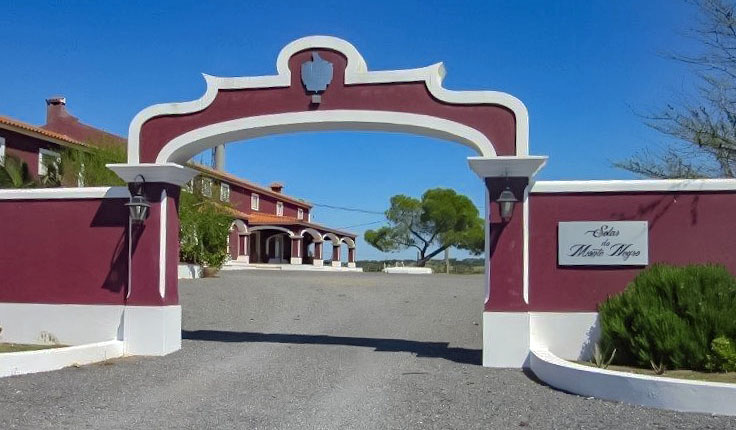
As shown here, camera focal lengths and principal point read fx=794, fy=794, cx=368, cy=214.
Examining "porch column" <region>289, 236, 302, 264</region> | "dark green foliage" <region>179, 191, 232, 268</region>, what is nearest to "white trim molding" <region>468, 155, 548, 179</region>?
"dark green foliage" <region>179, 191, 232, 268</region>

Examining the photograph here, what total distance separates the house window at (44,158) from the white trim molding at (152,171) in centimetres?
1714

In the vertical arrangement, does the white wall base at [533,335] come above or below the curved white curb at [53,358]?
above

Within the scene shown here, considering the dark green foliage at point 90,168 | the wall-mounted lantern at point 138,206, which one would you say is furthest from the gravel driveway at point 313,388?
the dark green foliage at point 90,168

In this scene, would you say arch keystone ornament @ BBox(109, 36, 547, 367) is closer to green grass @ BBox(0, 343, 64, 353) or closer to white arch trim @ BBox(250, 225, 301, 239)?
green grass @ BBox(0, 343, 64, 353)

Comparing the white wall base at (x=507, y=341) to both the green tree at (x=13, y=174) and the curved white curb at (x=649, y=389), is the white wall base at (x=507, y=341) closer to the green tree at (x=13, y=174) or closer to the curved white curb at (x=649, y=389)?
the curved white curb at (x=649, y=389)

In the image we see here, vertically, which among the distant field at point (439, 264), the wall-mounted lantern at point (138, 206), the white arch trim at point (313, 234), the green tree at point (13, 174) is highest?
the green tree at point (13, 174)

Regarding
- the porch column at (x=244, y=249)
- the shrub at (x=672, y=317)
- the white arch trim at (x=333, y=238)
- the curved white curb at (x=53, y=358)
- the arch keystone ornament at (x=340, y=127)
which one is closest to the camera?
the shrub at (x=672, y=317)

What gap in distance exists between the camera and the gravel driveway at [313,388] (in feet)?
26.0

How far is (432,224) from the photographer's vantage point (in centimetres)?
5612

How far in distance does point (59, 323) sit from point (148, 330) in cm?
173

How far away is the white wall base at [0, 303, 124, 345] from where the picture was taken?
13.1 meters

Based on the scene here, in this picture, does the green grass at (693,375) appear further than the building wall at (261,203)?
No

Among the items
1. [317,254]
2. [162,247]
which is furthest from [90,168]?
[317,254]

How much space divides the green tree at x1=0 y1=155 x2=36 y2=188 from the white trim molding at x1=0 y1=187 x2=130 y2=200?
739 cm
